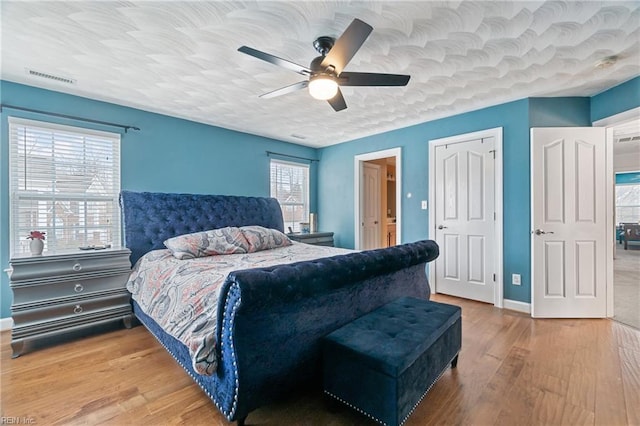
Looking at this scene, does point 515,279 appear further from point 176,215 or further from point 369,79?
point 176,215

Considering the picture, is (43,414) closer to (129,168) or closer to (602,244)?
(129,168)

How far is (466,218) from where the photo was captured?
12.6ft

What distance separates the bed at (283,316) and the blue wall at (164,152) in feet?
6.31

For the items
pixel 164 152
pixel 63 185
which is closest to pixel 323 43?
pixel 164 152

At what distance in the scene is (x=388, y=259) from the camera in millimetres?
2146

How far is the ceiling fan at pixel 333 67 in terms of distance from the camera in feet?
5.72

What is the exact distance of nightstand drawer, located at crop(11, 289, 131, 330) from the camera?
7.98 ft

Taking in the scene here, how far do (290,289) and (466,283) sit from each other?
10.7ft

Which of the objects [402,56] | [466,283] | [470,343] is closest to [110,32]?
[402,56]

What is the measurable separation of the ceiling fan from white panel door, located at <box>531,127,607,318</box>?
2.31 metres

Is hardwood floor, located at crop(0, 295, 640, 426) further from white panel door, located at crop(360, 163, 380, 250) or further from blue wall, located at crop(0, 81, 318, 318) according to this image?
white panel door, located at crop(360, 163, 380, 250)

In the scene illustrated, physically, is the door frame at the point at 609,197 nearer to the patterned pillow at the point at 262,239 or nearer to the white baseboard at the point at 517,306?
the white baseboard at the point at 517,306

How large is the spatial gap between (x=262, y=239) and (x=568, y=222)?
3553 millimetres

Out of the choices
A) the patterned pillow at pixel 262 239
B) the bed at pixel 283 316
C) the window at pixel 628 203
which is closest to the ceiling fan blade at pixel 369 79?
the bed at pixel 283 316
